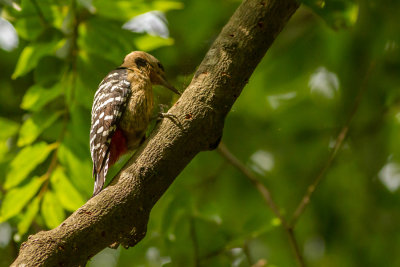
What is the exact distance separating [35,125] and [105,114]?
0.55 meters

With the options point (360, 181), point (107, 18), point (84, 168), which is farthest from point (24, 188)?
point (360, 181)

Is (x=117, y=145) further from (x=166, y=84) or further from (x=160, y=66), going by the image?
(x=160, y=66)

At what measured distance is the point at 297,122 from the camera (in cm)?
513

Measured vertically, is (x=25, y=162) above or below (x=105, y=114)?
below

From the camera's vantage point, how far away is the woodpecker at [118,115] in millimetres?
4262

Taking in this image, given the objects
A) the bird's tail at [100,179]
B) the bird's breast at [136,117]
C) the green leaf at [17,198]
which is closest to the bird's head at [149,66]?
the bird's breast at [136,117]

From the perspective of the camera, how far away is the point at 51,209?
13.5ft

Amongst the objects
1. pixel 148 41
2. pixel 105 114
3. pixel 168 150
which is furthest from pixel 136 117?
pixel 168 150

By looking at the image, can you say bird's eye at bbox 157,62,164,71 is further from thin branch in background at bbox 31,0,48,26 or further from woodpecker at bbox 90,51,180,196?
thin branch in background at bbox 31,0,48,26

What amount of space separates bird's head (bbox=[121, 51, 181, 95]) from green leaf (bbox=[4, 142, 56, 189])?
48.0 inches

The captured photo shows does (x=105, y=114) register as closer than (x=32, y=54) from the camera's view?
No

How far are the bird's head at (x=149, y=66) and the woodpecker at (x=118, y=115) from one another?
143mm

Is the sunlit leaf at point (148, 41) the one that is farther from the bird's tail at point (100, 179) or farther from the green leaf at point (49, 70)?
the bird's tail at point (100, 179)

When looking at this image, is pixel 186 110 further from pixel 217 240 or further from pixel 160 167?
pixel 217 240
